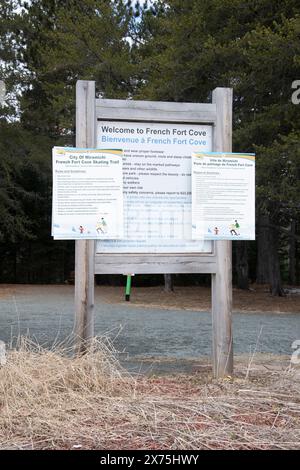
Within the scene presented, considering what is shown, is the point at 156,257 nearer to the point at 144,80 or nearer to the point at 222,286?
the point at 222,286

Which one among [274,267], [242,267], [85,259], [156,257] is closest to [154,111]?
[156,257]

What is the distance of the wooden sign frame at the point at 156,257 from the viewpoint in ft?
19.1

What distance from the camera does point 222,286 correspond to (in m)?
6.11

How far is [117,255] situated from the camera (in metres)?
5.95

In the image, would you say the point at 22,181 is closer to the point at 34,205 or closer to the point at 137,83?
the point at 34,205

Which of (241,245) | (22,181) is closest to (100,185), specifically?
(241,245)

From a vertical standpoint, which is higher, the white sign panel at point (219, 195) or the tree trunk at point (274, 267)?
the white sign panel at point (219, 195)

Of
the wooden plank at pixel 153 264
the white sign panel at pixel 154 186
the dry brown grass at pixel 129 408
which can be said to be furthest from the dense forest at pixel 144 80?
the dry brown grass at pixel 129 408

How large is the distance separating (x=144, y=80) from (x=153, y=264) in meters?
15.8

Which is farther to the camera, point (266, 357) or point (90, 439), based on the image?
point (266, 357)

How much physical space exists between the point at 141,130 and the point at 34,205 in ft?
80.1
